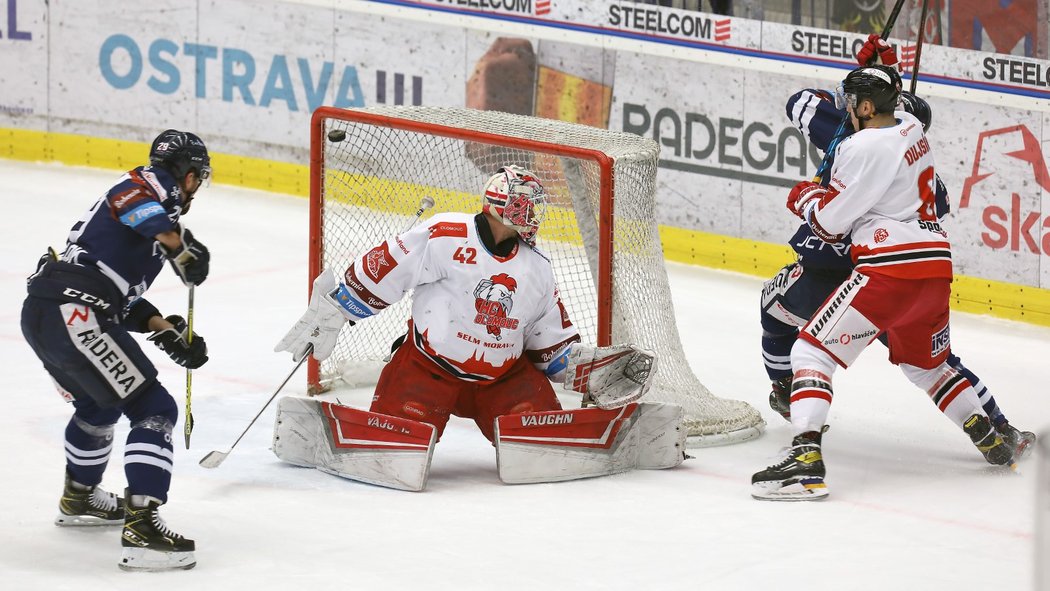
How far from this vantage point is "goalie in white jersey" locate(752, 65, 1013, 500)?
5102 millimetres

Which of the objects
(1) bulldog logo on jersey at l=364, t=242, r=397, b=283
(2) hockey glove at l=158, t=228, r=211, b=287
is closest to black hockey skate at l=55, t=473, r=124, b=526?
(2) hockey glove at l=158, t=228, r=211, b=287

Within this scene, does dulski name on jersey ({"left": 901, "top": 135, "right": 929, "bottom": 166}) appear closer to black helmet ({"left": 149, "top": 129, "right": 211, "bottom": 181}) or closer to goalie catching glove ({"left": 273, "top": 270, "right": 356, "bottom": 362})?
goalie catching glove ({"left": 273, "top": 270, "right": 356, "bottom": 362})

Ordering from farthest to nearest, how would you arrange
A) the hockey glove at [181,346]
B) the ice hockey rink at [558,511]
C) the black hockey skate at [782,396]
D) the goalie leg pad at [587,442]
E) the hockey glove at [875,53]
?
the black hockey skate at [782,396] → the hockey glove at [875,53] → the goalie leg pad at [587,442] → the hockey glove at [181,346] → the ice hockey rink at [558,511]

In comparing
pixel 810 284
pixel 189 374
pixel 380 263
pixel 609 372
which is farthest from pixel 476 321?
pixel 810 284

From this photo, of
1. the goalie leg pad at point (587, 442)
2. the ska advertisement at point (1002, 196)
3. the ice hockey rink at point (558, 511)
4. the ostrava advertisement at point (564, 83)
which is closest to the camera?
the ice hockey rink at point (558, 511)

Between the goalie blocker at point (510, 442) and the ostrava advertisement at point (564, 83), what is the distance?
2.74 metres

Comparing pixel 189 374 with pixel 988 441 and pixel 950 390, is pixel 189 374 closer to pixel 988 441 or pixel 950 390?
pixel 950 390

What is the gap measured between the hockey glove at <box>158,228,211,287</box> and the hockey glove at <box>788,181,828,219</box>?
6.15 ft

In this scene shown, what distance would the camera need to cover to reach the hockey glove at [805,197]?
5.29 metres

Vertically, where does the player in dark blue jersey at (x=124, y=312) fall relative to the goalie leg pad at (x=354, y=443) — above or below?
above

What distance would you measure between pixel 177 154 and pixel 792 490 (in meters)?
2.01

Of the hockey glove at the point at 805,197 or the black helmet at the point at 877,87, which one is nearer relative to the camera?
the black helmet at the point at 877,87

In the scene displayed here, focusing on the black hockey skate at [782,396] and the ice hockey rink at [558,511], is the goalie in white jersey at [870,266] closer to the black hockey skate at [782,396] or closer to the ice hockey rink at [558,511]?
the ice hockey rink at [558,511]

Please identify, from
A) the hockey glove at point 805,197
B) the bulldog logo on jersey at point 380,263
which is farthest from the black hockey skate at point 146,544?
the hockey glove at point 805,197
